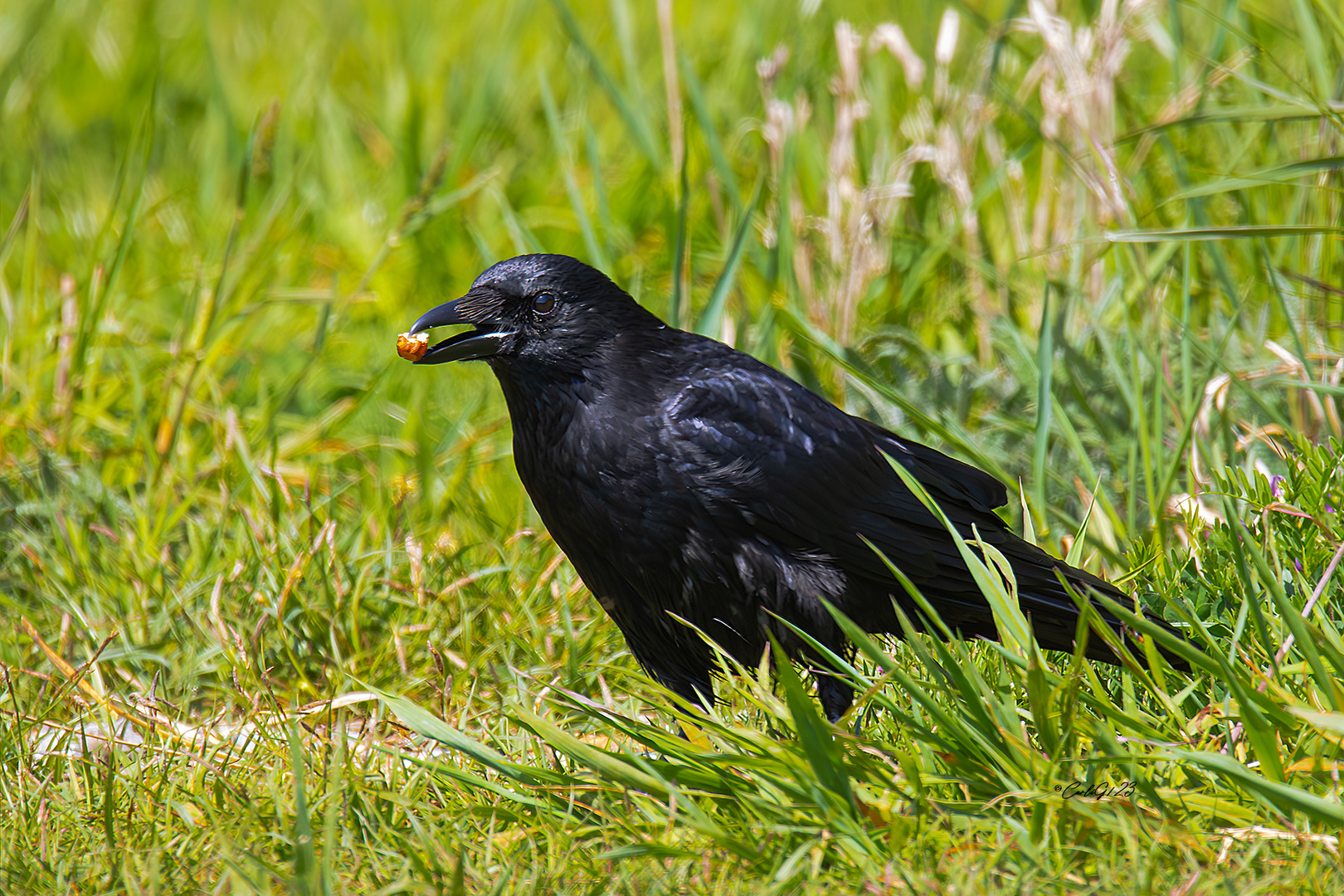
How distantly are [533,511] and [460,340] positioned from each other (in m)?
0.97

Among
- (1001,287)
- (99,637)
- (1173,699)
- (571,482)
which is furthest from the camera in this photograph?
(1001,287)

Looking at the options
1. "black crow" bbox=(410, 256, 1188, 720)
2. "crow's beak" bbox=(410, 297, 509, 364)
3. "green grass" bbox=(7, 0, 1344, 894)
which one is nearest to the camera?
"green grass" bbox=(7, 0, 1344, 894)

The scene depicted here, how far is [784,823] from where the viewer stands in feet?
6.27

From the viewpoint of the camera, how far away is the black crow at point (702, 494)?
240 cm

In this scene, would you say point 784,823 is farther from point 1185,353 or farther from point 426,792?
point 1185,353

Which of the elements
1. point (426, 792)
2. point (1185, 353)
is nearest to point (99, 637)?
point (426, 792)

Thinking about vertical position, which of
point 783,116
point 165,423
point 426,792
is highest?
point 783,116

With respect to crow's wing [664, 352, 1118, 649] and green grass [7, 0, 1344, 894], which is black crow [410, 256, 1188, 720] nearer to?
crow's wing [664, 352, 1118, 649]

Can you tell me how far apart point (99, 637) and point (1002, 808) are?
2.02m

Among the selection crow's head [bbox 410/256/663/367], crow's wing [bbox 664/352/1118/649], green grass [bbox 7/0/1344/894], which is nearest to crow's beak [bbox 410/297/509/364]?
crow's head [bbox 410/256/663/367]

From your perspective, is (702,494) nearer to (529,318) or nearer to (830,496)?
(830,496)

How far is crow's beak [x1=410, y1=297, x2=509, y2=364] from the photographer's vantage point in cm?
254

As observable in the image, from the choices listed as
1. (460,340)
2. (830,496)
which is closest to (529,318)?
(460,340)

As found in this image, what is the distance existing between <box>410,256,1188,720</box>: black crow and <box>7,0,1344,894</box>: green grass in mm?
145
